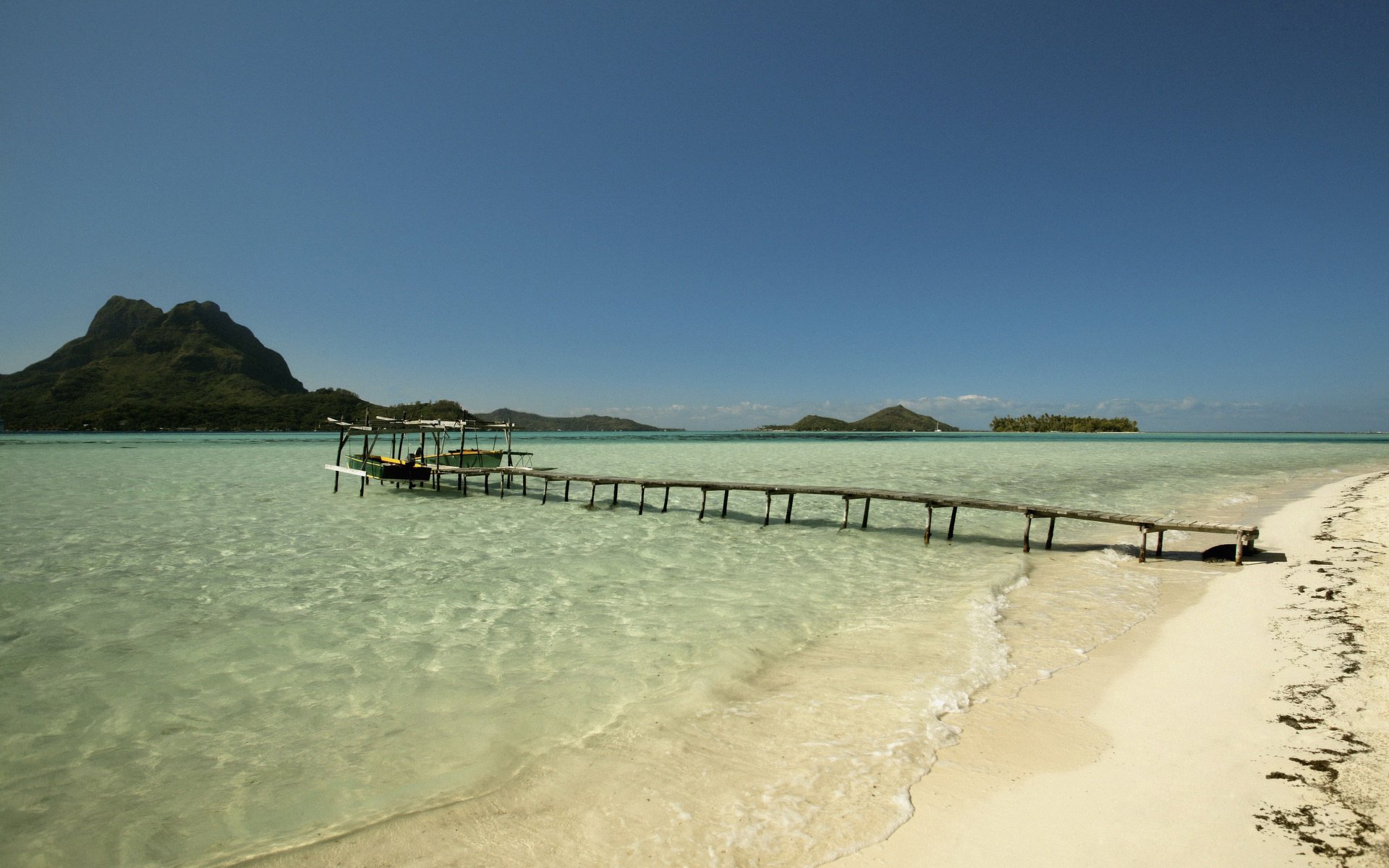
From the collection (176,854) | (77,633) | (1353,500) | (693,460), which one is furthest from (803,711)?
(693,460)

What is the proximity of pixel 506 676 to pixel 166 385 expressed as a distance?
177776 mm

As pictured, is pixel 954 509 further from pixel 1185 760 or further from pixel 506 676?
pixel 506 676

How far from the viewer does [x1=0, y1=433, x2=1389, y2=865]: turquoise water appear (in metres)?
3.59

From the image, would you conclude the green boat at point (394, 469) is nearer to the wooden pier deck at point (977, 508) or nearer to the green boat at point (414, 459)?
the green boat at point (414, 459)

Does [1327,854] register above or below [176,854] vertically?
above

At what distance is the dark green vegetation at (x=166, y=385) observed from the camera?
117m

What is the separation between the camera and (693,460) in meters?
40.8

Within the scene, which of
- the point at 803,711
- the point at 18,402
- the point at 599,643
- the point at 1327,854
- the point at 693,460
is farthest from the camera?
the point at 18,402

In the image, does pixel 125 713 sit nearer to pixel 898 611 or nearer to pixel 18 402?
pixel 898 611

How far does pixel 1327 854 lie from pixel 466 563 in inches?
421

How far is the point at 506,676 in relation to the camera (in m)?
5.87

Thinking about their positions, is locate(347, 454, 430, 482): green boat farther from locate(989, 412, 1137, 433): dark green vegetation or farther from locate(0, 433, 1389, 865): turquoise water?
locate(989, 412, 1137, 433): dark green vegetation

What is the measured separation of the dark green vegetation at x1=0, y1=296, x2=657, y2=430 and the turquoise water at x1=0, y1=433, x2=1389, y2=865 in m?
90.8

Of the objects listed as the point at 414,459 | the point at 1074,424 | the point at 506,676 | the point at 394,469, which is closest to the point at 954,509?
the point at 506,676
